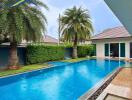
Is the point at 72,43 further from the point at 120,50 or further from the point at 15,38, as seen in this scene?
the point at 15,38

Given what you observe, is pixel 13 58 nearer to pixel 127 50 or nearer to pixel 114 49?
pixel 127 50

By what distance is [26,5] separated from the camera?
14.8 metres

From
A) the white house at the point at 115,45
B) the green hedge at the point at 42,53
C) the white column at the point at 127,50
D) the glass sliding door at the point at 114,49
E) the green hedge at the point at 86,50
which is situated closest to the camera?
the green hedge at the point at 42,53

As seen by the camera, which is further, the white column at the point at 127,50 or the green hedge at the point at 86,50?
the green hedge at the point at 86,50

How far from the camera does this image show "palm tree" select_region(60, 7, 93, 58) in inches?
1009

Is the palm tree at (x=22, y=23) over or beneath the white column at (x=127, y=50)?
over

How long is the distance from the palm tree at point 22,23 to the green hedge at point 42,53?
3.53 meters

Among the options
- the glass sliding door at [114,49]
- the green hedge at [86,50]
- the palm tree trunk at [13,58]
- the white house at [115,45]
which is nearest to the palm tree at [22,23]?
the palm tree trunk at [13,58]

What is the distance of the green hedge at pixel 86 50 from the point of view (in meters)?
29.8

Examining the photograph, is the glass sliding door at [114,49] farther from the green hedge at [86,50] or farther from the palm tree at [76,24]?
the palm tree at [76,24]

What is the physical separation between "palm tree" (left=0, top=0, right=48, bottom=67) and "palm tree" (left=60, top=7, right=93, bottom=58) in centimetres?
998

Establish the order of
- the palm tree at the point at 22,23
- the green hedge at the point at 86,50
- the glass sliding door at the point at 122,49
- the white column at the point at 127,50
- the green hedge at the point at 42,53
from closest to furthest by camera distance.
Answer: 1. the palm tree at the point at 22,23
2. the green hedge at the point at 42,53
3. the white column at the point at 127,50
4. the glass sliding door at the point at 122,49
5. the green hedge at the point at 86,50

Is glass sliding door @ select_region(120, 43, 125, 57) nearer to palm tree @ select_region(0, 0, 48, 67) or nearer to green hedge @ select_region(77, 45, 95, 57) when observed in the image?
green hedge @ select_region(77, 45, 95, 57)

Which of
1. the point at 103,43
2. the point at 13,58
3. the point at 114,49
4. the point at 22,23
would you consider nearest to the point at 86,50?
the point at 103,43
